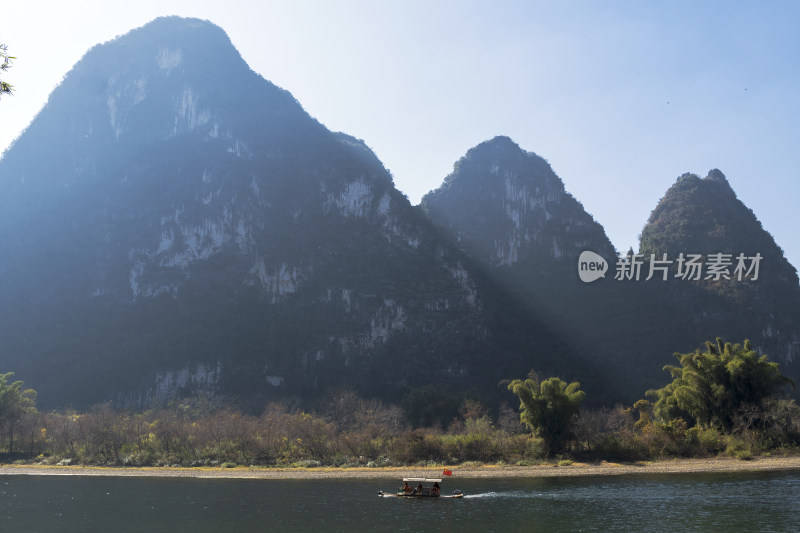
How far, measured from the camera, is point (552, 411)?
52406 mm

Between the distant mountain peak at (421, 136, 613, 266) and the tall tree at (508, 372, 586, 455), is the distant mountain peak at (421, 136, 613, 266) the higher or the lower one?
the higher one

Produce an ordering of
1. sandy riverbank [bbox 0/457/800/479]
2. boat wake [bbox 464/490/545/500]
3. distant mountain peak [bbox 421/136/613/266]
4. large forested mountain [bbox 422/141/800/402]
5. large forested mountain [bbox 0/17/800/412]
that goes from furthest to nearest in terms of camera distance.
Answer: distant mountain peak [bbox 421/136/613/266] → large forested mountain [bbox 422/141/800/402] → large forested mountain [bbox 0/17/800/412] → sandy riverbank [bbox 0/457/800/479] → boat wake [bbox 464/490/545/500]

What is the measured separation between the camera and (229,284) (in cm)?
13425

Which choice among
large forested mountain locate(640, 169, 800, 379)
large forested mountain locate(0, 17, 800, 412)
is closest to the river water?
large forested mountain locate(0, 17, 800, 412)

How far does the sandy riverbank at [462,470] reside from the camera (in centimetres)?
4434

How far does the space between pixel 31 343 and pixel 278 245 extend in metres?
57.1

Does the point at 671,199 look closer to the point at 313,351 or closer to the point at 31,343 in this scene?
the point at 313,351

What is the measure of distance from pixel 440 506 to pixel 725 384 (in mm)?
32838

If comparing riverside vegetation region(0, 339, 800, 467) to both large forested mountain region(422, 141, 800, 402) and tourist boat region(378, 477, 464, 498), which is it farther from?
large forested mountain region(422, 141, 800, 402)

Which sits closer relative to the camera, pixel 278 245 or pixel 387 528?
pixel 387 528

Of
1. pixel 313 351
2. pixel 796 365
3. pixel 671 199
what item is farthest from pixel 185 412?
pixel 671 199

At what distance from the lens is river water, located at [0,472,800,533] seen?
27328 mm

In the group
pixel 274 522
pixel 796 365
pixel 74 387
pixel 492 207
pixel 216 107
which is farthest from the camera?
pixel 492 207
